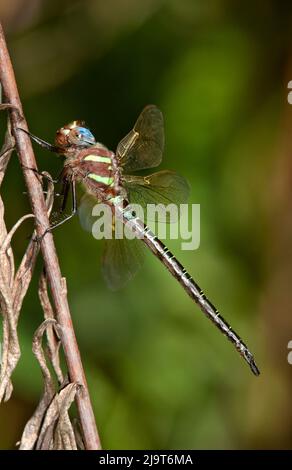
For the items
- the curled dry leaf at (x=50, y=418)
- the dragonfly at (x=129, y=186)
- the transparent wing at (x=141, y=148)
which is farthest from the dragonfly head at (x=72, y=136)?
the curled dry leaf at (x=50, y=418)

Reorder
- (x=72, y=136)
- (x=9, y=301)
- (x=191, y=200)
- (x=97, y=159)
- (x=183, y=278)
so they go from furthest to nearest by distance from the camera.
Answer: (x=191, y=200), (x=183, y=278), (x=97, y=159), (x=72, y=136), (x=9, y=301)

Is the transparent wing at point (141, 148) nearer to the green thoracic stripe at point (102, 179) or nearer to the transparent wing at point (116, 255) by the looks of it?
the green thoracic stripe at point (102, 179)

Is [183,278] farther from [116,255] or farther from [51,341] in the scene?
[51,341]

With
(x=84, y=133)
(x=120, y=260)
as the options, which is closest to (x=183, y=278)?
(x=120, y=260)

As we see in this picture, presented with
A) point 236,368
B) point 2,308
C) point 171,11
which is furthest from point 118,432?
point 171,11

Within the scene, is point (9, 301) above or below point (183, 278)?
below

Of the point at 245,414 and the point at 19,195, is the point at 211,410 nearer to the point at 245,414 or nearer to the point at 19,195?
the point at 245,414
